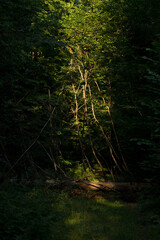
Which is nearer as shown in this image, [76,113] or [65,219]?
[65,219]

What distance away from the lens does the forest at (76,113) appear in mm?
6516

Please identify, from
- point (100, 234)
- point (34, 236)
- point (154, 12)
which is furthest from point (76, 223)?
point (154, 12)

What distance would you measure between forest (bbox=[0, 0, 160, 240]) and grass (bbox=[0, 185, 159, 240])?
0.03 m

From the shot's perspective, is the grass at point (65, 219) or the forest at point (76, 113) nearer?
the grass at point (65, 219)

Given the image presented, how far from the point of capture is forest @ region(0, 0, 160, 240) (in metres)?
6.52

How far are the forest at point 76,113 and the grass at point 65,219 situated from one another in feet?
0.11

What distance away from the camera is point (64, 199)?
9.70 metres

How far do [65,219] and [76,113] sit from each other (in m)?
4.96

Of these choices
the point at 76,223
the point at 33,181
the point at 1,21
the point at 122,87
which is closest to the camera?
the point at 76,223

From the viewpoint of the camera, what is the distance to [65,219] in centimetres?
756

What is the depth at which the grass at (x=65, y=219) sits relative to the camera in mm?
5734

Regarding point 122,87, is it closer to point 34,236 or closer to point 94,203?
point 94,203

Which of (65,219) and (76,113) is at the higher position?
(76,113)

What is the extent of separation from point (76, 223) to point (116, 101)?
25.6ft
